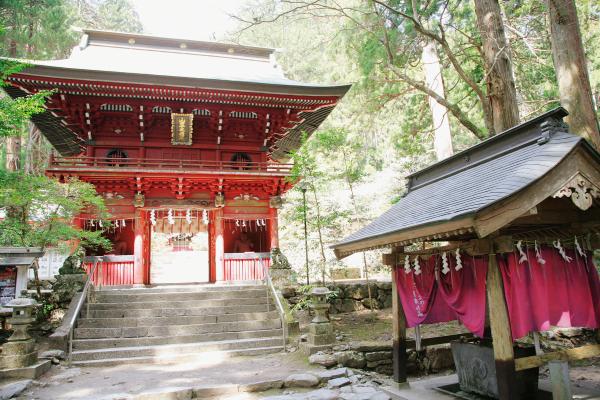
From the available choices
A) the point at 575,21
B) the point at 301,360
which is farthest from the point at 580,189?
the point at 301,360

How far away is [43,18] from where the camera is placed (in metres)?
15.1

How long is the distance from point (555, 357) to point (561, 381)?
0.85 feet

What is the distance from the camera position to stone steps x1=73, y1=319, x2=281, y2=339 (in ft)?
27.4

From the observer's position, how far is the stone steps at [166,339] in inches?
315

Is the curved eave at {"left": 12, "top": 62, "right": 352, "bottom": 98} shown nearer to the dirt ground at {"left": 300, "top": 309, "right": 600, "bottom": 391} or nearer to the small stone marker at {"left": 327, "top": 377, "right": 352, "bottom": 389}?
the dirt ground at {"left": 300, "top": 309, "right": 600, "bottom": 391}

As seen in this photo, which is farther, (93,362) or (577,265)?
(93,362)

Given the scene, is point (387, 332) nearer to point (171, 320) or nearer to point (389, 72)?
point (171, 320)

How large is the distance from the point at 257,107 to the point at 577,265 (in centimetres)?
997

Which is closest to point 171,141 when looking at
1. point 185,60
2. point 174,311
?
point 185,60

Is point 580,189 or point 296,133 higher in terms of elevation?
point 296,133

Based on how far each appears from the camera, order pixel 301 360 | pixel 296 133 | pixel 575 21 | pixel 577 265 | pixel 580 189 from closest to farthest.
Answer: pixel 580 189
pixel 577 265
pixel 575 21
pixel 301 360
pixel 296 133

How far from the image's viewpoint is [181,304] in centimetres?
969

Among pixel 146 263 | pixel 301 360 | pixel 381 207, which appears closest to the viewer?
pixel 301 360

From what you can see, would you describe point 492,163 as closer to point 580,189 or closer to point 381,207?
point 580,189
